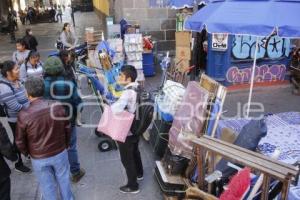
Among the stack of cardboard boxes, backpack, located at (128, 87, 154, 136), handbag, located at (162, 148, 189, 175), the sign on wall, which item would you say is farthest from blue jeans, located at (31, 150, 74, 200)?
the stack of cardboard boxes

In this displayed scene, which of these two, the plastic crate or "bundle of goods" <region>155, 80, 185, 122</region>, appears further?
the plastic crate

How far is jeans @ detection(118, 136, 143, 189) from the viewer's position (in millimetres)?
4395

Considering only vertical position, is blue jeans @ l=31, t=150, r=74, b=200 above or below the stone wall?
below

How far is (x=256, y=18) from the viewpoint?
4.28 meters

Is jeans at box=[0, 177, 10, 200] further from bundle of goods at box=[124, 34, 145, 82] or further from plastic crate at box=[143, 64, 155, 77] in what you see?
plastic crate at box=[143, 64, 155, 77]

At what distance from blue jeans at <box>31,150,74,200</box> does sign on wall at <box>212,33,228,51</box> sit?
5681 millimetres

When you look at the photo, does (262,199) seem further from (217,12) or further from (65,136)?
(217,12)

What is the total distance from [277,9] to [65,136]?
3.08 metres

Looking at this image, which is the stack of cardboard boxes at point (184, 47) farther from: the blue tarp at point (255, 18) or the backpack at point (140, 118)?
the backpack at point (140, 118)

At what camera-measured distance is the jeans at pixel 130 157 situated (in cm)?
439

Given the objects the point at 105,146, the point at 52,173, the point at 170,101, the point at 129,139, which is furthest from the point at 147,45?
the point at 52,173

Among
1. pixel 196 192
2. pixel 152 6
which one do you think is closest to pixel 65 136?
pixel 196 192

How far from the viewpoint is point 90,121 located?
7227mm

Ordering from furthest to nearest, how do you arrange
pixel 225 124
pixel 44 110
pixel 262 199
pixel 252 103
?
1. pixel 252 103
2. pixel 225 124
3. pixel 44 110
4. pixel 262 199
